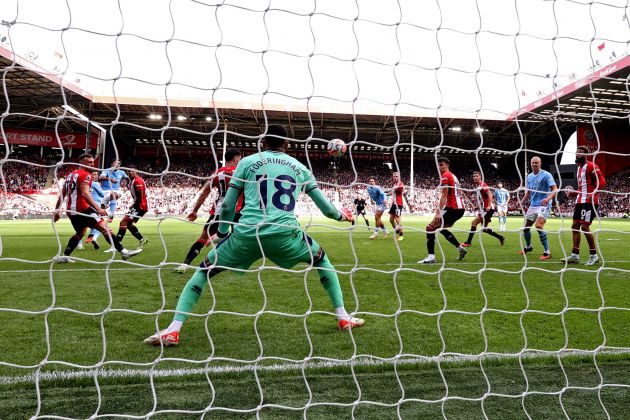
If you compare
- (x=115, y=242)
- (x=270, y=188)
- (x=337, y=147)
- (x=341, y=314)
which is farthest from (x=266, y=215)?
(x=115, y=242)

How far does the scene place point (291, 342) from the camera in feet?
11.4

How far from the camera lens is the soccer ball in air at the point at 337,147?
12.2 ft

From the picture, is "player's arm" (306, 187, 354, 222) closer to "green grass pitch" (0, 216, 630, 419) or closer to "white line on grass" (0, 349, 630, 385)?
"green grass pitch" (0, 216, 630, 419)

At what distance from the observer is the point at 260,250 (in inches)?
132

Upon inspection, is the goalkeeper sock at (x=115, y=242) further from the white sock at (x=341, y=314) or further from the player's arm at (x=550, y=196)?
the player's arm at (x=550, y=196)

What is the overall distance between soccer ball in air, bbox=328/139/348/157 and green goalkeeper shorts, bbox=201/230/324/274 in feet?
2.77

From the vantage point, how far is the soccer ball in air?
3706 mm

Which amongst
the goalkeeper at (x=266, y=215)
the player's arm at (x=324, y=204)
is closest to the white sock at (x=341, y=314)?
the goalkeeper at (x=266, y=215)

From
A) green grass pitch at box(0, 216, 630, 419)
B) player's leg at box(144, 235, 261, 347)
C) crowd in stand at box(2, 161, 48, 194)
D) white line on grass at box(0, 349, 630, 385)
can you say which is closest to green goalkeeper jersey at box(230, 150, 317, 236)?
player's leg at box(144, 235, 261, 347)

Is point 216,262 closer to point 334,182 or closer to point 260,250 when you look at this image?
point 260,250

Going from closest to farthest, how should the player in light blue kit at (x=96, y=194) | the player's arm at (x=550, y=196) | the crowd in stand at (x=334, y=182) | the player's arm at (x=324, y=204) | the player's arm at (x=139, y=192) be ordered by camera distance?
the player's arm at (x=550, y=196) → the player's arm at (x=324, y=204) → the player's arm at (x=139, y=192) → the player in light blue kit at (x=96, y=194) → the crowd in stand at (x=334, y=182)

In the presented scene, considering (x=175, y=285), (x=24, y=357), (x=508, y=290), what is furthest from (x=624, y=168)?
(x=24, y=357)

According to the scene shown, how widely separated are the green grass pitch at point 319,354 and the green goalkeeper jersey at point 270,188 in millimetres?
303

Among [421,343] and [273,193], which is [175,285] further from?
[421,343]
